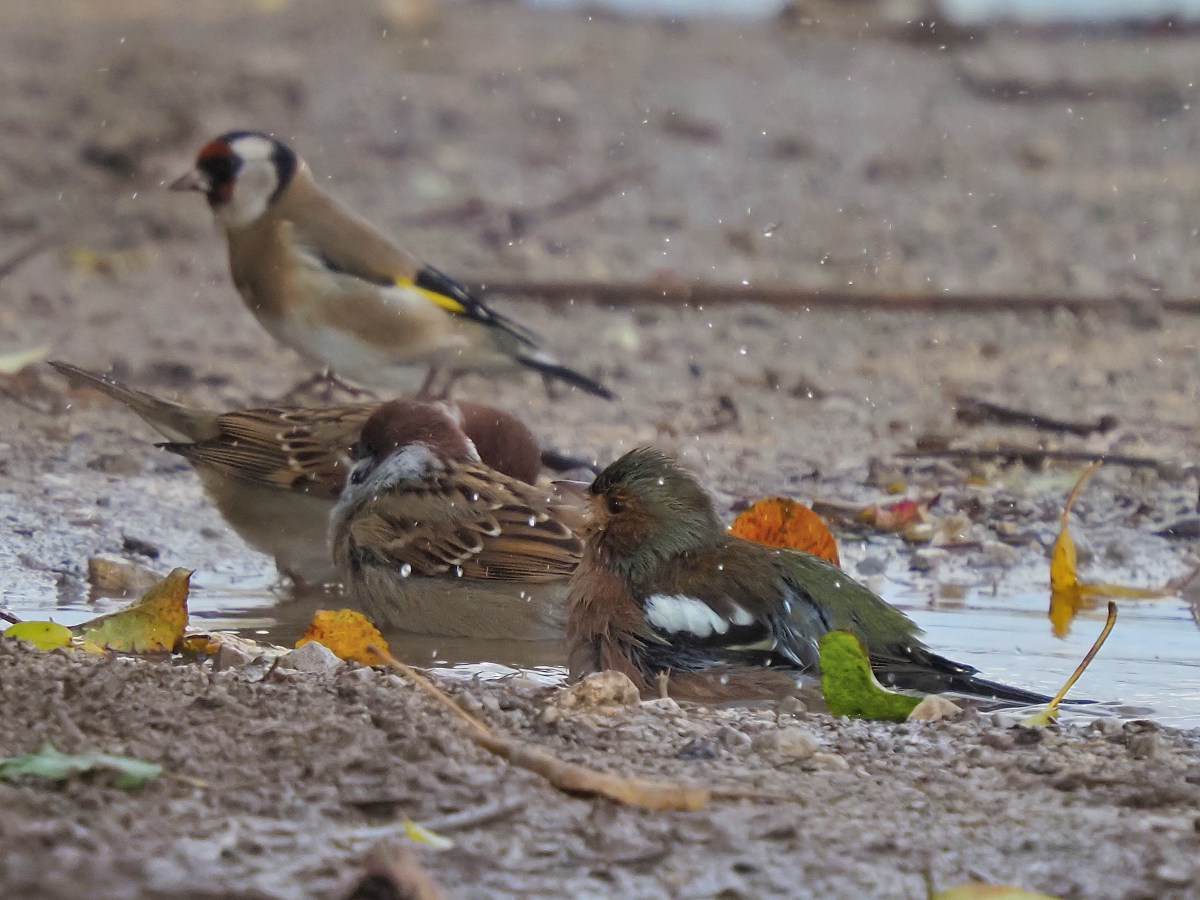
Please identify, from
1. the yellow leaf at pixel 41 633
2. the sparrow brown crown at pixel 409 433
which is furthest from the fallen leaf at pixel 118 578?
the yellow leaf at pixel 41 633

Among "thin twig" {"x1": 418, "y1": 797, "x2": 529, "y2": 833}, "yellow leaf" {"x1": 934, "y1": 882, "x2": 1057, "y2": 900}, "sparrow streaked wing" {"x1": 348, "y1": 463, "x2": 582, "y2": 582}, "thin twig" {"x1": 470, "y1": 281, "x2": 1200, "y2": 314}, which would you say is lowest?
"thin twig" {"x1": 418, "y1": 797, "x2": 529, "y2": 833}

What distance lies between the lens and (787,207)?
12719 mm

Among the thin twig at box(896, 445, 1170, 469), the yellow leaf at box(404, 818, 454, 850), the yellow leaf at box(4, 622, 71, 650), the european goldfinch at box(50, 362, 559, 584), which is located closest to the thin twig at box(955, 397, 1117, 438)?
the thin twig at box(896, 445, 1170, 469)

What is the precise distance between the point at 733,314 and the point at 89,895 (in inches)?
322

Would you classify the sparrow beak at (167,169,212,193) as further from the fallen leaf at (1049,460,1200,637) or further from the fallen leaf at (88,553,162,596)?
Answer: the fallen leaf at (1049,460,1200,637)

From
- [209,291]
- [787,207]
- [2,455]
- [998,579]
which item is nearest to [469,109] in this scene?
[787,207]

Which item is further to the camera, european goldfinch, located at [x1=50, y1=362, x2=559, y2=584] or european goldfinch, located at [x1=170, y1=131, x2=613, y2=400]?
european goldfinch, located at [x1=170, y1=131, x2=613, y2=400]

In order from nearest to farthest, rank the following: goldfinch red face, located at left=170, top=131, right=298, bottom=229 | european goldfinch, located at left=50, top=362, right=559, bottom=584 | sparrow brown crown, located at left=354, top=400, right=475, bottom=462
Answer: sparrow brown crown, located at left=354, top=400, right=475, bottom=462 < european goldfinch, located at left=50, top=362, right=559, bottom=584 < goldfinch red face, located at left=170, top=131, right=298, bottom=229

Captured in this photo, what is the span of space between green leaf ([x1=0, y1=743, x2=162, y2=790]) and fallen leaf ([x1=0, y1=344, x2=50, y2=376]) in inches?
228

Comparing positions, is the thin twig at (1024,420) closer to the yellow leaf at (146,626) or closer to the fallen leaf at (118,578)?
the fallen leaf at (118,578)

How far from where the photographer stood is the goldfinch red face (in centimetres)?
875

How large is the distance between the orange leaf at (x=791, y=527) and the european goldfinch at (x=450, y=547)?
604 millimetres

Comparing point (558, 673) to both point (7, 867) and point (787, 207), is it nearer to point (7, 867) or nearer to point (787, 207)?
point (7, 867)

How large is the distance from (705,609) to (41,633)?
5.59ft
